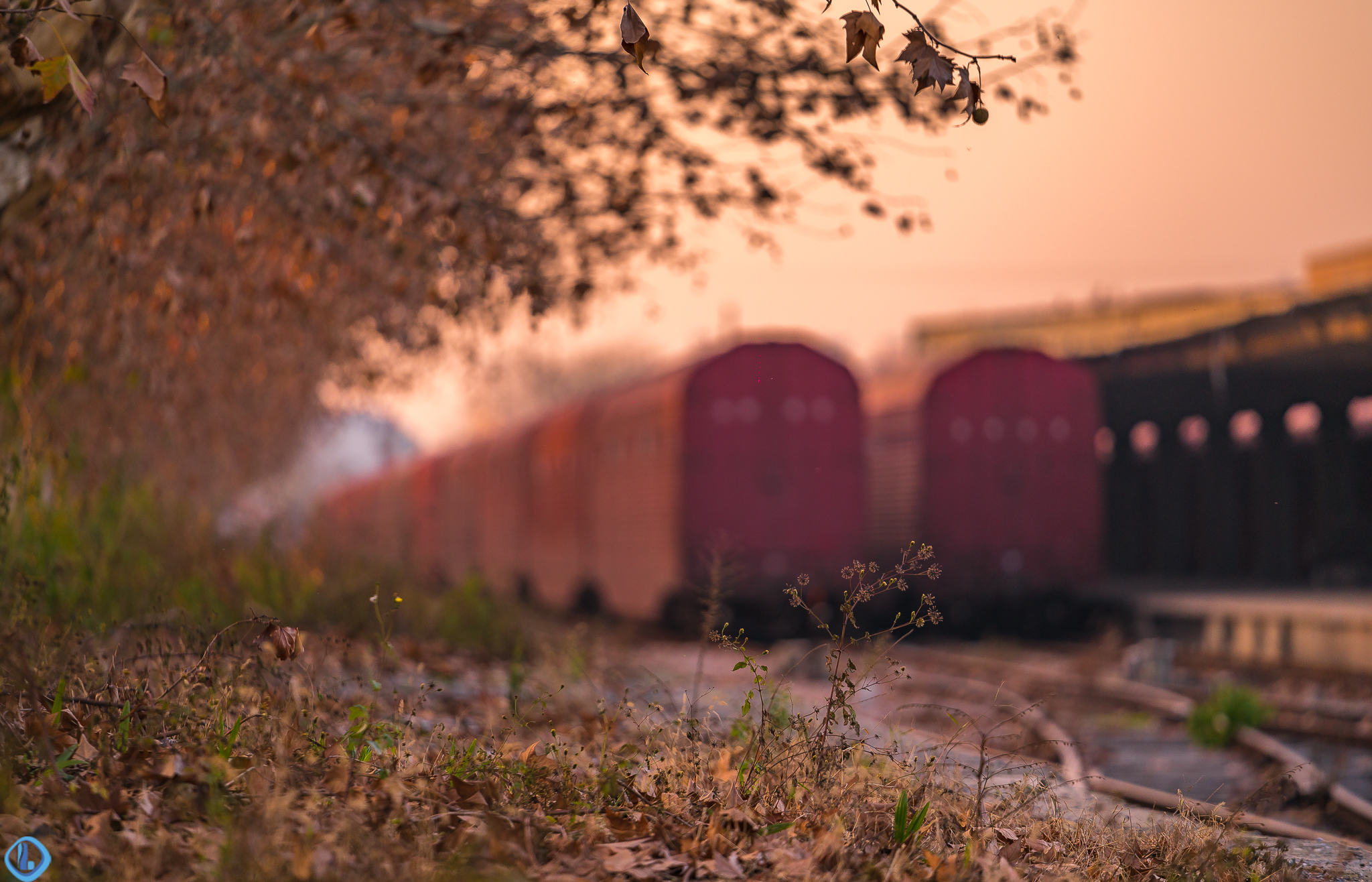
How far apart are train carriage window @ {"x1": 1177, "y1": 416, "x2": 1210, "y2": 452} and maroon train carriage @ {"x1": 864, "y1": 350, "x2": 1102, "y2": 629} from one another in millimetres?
5150

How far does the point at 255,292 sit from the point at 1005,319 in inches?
1860

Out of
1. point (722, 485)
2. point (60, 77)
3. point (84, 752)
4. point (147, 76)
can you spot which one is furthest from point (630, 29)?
point (722, 485)

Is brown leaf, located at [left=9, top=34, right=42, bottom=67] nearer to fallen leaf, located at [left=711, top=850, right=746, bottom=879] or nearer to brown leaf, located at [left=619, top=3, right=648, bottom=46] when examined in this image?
brown leaf, located at [left=619, top=3, right=648, bottom=46]

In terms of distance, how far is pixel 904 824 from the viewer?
3.71 m

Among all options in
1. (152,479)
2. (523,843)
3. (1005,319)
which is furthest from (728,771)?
(1005,319)

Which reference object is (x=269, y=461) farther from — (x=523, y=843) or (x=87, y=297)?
(x=523, y=843)

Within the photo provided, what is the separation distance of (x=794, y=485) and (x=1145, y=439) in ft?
41.2

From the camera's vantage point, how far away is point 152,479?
1189cm

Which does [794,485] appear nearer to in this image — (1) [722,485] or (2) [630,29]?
(1) [722,485]

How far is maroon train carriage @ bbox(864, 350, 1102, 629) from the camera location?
16.0m

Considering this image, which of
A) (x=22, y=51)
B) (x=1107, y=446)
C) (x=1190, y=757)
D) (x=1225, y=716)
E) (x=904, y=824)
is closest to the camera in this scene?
(x=904, y=824)

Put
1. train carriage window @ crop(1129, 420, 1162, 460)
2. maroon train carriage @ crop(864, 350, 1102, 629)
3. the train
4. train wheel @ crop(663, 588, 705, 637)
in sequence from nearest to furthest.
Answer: train wheel @ crop(663, 588, 705, 637) < the train < maroon train carriage @ crop(864, 350, 1102, 629) < train carriage window @ crop(1129, 420, 1162, 460)

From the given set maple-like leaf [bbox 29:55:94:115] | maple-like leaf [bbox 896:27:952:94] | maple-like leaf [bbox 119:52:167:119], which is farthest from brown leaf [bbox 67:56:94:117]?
maple-like leaf [bbox 896:27:952:94]

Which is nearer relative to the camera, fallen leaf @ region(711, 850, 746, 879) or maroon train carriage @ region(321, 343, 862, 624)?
fallen leaf @ region(711, 850, 746, 879)
